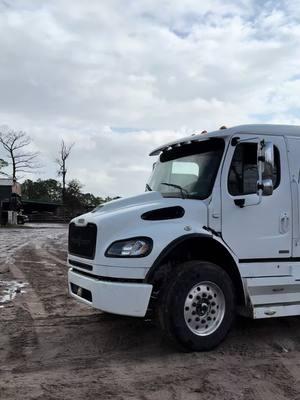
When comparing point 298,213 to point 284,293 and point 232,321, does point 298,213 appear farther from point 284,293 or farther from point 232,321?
point 232,321

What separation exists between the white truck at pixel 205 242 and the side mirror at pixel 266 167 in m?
0.01

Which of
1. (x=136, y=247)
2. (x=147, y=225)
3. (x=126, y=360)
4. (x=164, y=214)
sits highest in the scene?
(x=164, y=214)

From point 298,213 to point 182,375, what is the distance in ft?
8.77

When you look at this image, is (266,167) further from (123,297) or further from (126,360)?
(126,360)

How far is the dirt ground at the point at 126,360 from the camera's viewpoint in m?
4.81

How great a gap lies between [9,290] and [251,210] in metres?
5.62

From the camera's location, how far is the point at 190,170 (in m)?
6.70

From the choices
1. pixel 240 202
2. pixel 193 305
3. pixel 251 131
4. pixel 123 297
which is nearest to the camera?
pixel 123 297

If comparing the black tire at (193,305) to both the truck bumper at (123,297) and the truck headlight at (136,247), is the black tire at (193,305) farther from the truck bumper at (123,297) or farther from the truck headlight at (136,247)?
the truck headlight at (136,247)

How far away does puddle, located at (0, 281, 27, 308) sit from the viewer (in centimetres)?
906

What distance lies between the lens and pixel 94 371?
5324mm

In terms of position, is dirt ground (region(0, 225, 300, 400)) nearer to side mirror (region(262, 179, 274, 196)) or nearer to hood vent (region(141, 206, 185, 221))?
hood vent (region(141, 206, 185, 221))

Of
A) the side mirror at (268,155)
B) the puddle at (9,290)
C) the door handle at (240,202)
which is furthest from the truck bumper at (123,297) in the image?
the puddle at (9,290)

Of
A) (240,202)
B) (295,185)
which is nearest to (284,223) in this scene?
(295,185)
